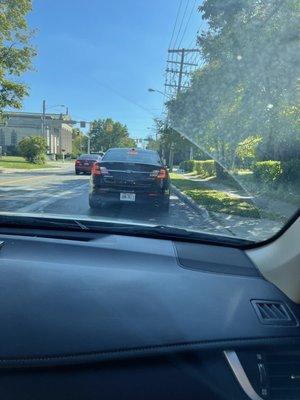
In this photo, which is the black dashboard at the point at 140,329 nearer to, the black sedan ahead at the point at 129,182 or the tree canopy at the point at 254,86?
the tree canopy at the point at 254,86

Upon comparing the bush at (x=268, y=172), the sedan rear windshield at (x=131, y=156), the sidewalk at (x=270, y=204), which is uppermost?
the sedan rear windshield at (x=131, y=156)

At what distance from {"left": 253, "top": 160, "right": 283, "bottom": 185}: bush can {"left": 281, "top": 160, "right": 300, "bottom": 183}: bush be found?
0.15m

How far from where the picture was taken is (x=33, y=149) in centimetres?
4812

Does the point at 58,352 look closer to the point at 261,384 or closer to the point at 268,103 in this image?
the point at 261,384

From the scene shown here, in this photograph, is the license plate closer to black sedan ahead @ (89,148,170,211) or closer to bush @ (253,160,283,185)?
black sedan ahead @ (89,148,170,211)

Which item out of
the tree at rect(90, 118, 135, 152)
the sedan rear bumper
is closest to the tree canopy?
the sedan rear bumper

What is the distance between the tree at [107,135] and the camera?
15065 mm

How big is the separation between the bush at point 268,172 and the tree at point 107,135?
4831mm

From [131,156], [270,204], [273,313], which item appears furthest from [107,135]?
[273,313]

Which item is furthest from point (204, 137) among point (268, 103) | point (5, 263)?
point (5, 263)

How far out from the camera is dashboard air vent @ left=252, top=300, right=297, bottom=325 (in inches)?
98.8

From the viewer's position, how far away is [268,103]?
32.1 ft

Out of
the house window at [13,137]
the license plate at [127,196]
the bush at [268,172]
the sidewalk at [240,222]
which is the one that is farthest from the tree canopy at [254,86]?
the house window at [13,137]

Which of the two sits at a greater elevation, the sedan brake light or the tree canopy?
the tree canopy
